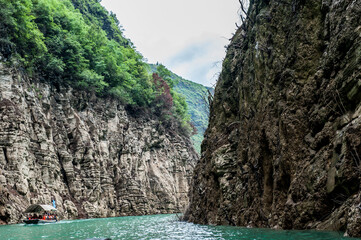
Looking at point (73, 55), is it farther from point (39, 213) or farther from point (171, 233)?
point (171, 233)

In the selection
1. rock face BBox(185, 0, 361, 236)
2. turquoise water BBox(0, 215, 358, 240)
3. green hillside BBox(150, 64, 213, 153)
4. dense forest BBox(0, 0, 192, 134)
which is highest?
green hillside BBox(150, 64, 213, 153)

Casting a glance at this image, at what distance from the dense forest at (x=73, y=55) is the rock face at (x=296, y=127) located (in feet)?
81.9

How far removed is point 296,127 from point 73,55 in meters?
33.6

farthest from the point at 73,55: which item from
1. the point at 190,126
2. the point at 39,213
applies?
the point at 190,126

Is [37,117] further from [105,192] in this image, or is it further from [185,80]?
[185,80]

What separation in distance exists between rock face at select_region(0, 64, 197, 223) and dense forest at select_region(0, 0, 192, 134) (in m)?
2.07

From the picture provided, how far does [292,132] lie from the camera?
11.5 m

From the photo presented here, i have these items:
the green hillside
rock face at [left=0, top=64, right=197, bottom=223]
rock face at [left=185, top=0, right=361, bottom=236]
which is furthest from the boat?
the green hillside

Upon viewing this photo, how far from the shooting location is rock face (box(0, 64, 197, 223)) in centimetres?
2700

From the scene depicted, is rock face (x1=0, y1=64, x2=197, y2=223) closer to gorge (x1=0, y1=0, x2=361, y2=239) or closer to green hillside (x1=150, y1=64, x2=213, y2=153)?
gorge (x1=0, y1=0, x2=361, y2=239)

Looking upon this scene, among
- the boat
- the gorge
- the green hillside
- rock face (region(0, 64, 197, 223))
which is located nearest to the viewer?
the gorge

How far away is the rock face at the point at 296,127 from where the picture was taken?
8.85m

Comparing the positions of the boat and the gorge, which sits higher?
the gorge

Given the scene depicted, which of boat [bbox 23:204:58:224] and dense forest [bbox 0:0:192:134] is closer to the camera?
boat [bbox 23:204:58:224]
